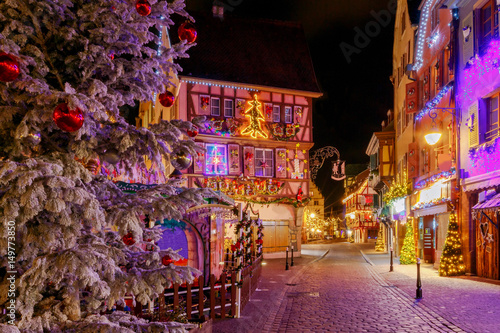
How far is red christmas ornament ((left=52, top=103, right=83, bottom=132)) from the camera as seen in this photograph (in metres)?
3.43

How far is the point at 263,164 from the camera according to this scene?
2714 centimetres

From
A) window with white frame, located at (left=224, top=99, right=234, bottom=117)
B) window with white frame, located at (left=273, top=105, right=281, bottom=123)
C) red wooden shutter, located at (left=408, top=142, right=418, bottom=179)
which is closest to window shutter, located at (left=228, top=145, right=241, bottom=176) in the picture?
window with white frame, located at (left=224, top=99, right=234, bottom=117)

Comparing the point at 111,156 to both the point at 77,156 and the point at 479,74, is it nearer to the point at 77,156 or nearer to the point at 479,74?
the point at 77,156

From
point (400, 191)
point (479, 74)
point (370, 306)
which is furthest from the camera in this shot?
point (400, 191)

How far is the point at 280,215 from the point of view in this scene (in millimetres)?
27891

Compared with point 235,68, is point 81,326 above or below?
below

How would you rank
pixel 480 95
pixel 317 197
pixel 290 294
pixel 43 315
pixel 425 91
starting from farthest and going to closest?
pixel 317 197 → pixel 425 91 → pixel 480 95 → pixel 290 294 → pixel 43 315

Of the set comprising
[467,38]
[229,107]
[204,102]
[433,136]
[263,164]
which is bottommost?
[263,164]

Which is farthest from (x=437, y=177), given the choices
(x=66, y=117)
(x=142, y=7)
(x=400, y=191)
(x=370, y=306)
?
(x=66, y=117)

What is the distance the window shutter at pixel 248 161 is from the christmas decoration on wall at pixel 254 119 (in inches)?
36.3

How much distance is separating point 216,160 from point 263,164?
3.07 m

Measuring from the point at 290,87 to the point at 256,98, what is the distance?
2557mm

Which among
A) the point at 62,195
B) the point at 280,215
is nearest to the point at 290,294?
the point at 62,195

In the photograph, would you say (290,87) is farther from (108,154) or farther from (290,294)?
(108,154)
